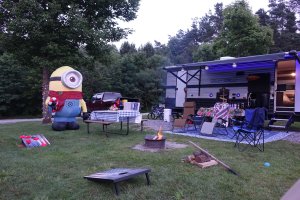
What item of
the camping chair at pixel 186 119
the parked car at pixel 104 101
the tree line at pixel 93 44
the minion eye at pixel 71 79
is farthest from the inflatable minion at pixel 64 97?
the parked car at pixel 104 101

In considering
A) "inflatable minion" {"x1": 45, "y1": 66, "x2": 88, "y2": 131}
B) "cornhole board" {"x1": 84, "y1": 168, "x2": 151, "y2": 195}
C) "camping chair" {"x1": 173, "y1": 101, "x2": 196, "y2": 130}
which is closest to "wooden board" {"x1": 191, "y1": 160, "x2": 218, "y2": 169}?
"cornhole board" {"x1": 84, "y1": 168, "x2": 151, "y2": 195}

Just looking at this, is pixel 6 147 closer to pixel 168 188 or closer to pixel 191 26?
pixel 168 188

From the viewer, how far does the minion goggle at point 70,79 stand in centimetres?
940

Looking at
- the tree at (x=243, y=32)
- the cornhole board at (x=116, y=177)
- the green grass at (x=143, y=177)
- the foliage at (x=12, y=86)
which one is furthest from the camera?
the tree at (x=243, y=32)

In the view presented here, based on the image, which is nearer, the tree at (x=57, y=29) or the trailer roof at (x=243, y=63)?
the trailer roof at (x=243, y=63)

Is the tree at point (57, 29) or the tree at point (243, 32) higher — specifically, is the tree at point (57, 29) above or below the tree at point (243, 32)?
below

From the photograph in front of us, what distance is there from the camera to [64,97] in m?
9.46

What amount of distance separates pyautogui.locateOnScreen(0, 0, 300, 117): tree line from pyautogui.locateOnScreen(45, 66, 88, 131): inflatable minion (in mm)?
2233

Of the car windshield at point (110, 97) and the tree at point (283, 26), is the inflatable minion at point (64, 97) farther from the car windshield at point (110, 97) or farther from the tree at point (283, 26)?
the tree at point (283, 26)

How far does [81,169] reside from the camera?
472 centimetres

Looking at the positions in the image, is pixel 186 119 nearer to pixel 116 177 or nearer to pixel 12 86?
pixel 116 177

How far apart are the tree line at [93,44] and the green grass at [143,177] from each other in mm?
5780

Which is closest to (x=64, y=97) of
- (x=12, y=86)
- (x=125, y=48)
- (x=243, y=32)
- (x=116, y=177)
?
(x=116, y=177)

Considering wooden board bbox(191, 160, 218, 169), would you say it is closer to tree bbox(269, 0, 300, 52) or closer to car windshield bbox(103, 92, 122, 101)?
car windshield bbox(103, 92, 122, 101)
